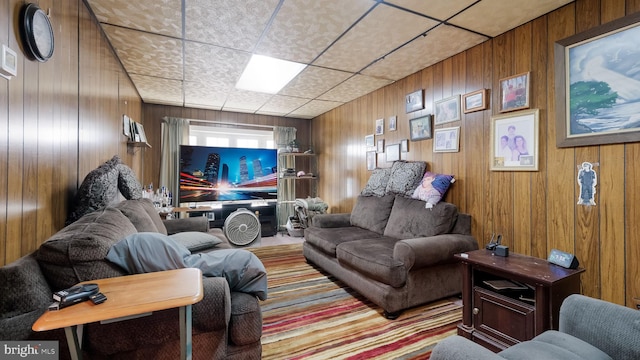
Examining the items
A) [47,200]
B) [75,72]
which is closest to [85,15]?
[75,72]

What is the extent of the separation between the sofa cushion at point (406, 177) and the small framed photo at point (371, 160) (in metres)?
0.63

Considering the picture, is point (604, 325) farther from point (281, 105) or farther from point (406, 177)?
point (281, 105)

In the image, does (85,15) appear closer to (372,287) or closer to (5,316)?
(5,316)

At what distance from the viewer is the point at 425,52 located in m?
2.59

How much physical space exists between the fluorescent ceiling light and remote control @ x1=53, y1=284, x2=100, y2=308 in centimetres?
240

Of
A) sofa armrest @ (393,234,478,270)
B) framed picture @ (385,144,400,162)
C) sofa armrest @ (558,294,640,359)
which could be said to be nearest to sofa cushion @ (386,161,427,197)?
framed picture @ (385,144,400,162)

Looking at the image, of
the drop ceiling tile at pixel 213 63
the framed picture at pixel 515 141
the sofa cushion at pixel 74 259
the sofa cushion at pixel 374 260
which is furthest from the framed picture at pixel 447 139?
the sofa cushion at pixel 74 259

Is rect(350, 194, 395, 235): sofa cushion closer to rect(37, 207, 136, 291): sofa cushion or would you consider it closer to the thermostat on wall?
rect(37, 207, 136, 291): sofa cushion

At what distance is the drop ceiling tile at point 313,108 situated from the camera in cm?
443

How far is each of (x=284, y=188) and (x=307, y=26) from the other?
356 cm

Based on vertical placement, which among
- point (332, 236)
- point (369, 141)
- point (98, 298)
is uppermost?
point (369, 141)

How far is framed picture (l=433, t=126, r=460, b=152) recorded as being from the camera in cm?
262

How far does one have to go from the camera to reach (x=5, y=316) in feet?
3.09

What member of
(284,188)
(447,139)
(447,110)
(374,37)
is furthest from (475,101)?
(284,188)
